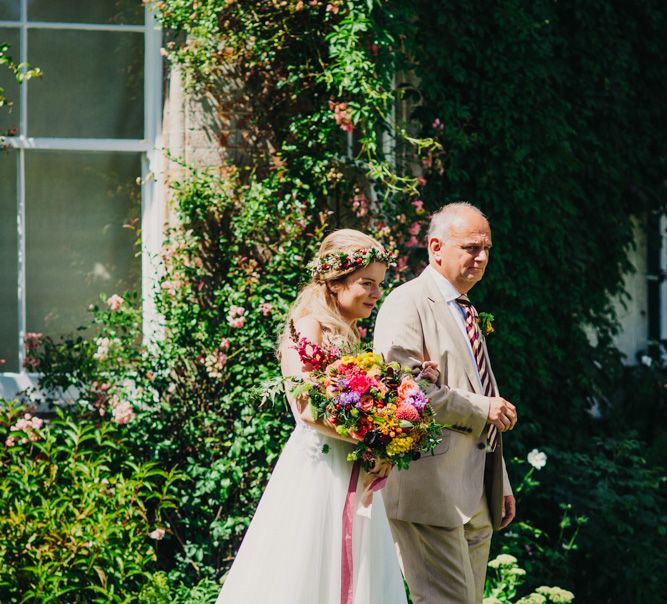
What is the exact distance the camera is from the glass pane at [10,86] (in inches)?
252

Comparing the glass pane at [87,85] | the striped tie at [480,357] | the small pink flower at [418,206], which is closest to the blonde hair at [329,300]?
the striped tie at [480,357]

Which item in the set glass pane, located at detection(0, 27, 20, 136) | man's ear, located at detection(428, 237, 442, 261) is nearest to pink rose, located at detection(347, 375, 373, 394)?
man's ear, located at detection(428, 237, 442, 261)

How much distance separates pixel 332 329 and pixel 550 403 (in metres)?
3.91

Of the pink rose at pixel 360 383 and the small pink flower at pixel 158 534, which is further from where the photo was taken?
the small pink flower at pixel 158 534

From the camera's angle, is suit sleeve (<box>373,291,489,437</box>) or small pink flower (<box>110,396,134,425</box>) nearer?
suit sleeve (<box>373,291,489,437</box>)

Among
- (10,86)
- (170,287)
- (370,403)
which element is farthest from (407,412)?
(10,86)

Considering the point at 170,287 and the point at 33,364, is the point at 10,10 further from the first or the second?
the point at 33,364

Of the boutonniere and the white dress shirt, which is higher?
the white dress shirt

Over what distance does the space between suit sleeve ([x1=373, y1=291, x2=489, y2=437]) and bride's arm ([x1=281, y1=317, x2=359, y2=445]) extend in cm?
36

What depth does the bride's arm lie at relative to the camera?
4.19 m

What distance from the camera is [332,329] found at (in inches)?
172

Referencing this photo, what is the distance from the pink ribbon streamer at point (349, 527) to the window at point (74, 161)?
2.56 meters

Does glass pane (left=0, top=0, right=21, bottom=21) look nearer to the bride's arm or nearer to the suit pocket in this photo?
the bride's arm

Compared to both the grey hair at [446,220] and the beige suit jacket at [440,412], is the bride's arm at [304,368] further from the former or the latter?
the grey hair at [446,220]
